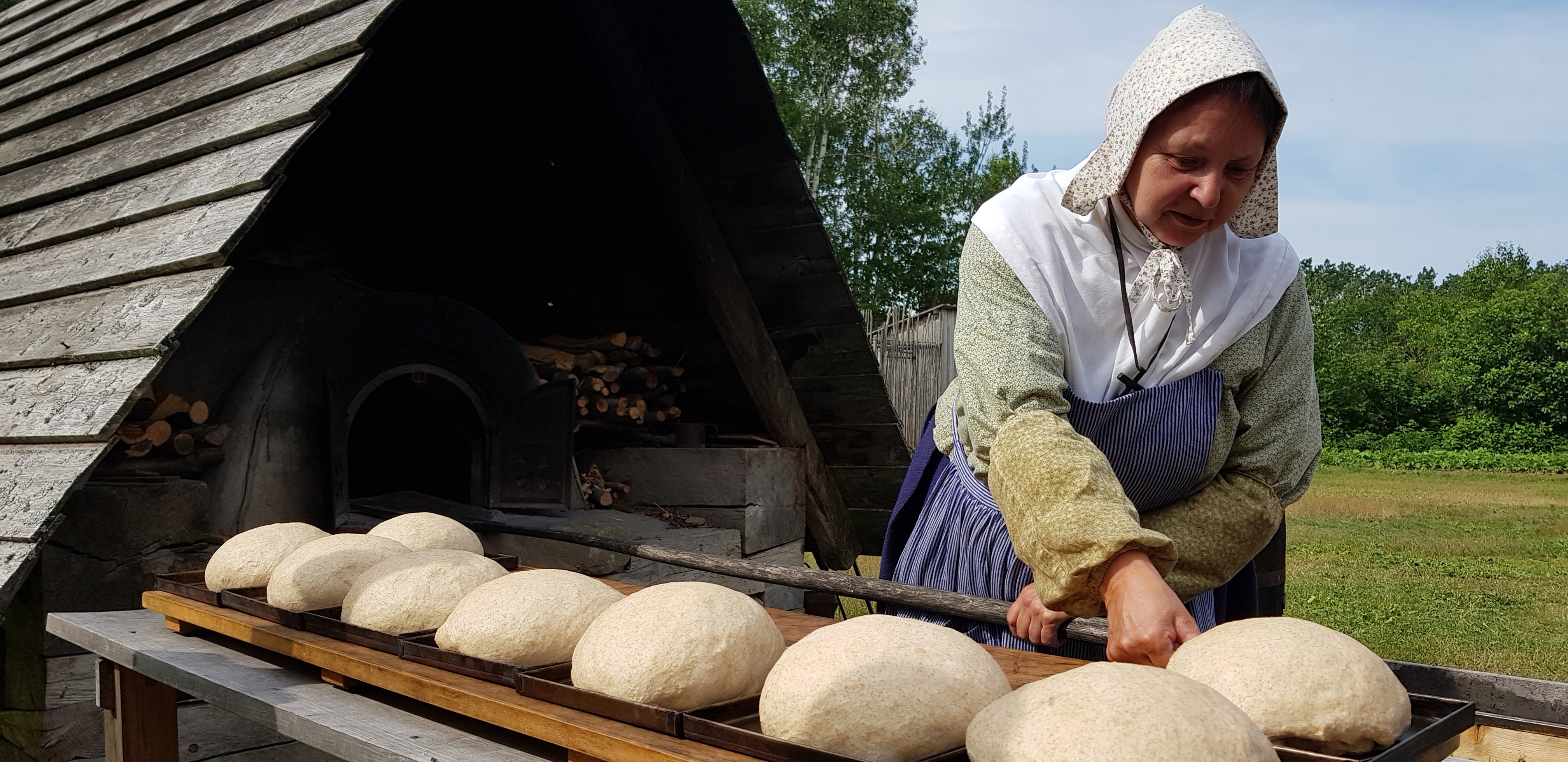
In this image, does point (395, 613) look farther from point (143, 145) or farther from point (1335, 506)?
point (1335, 506)

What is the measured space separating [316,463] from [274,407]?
0.25 meters

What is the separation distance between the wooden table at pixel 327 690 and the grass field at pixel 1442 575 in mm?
5049

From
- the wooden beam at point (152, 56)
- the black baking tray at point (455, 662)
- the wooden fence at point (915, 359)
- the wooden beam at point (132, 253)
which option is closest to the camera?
the black baking tray at point (455, 662)

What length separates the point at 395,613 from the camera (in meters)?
2.00

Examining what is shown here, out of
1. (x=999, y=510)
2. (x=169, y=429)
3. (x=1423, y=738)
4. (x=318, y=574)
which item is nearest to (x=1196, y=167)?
(x=999, y=510)

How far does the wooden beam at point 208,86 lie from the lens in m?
2.98

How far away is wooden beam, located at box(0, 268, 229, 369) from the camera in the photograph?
2482 millimetres

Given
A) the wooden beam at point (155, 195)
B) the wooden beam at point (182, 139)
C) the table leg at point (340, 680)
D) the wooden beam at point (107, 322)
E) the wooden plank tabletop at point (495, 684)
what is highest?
the wooden beam at point (182, 139)

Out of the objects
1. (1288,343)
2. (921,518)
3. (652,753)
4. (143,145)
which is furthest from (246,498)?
(1288,343)

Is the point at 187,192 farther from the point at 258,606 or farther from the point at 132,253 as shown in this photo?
the point at 258,606

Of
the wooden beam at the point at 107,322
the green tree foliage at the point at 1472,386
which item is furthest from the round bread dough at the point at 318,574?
the green tree foliage at the point at 1472,386

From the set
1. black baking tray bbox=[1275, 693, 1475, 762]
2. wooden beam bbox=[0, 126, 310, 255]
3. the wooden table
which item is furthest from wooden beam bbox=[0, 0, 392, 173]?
black baking tray bbox=[1275, 693, 1475, 762]

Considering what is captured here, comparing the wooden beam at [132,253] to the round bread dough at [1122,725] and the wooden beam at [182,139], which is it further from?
the round bread dough at [1122,725]

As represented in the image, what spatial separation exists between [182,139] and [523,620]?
2.13 meters
